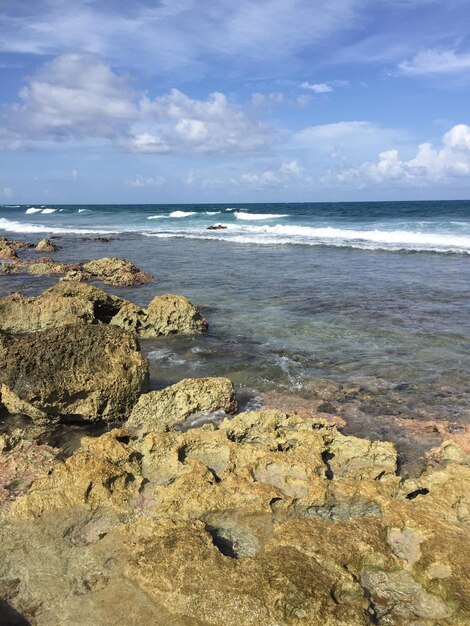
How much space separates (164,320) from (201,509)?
6147 millimetres

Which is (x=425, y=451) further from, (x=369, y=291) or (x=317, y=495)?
(x=369, y=291)

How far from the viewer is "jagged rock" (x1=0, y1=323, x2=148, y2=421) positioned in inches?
230

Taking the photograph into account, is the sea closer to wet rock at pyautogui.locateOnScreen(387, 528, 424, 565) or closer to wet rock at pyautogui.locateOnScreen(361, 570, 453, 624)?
wet rock at pyautogui.locateOnScreen(387, 528, 424, 565)

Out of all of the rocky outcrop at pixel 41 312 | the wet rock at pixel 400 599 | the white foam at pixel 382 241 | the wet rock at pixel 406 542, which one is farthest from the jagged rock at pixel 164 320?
the white foam at pixel 382 241

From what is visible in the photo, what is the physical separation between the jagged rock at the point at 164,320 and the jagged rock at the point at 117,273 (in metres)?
5.52

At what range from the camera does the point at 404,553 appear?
366cm

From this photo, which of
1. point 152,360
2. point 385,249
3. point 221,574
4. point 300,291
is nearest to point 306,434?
point 221,574

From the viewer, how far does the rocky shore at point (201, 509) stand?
3180 millimetres

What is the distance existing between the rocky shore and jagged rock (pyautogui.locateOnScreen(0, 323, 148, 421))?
0.02 meters

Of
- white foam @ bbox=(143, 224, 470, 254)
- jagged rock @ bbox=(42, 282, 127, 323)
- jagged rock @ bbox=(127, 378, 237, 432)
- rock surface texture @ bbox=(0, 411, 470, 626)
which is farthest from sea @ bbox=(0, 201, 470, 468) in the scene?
white foam @ bbox=(143, 224, 470, 254)

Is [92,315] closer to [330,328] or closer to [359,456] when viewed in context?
[330,328]

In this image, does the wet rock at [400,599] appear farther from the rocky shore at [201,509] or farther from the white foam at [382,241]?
the white foam at [382,241]

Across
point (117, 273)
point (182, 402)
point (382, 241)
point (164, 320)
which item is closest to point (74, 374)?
point (182, 402)

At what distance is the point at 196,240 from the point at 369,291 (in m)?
20.1
